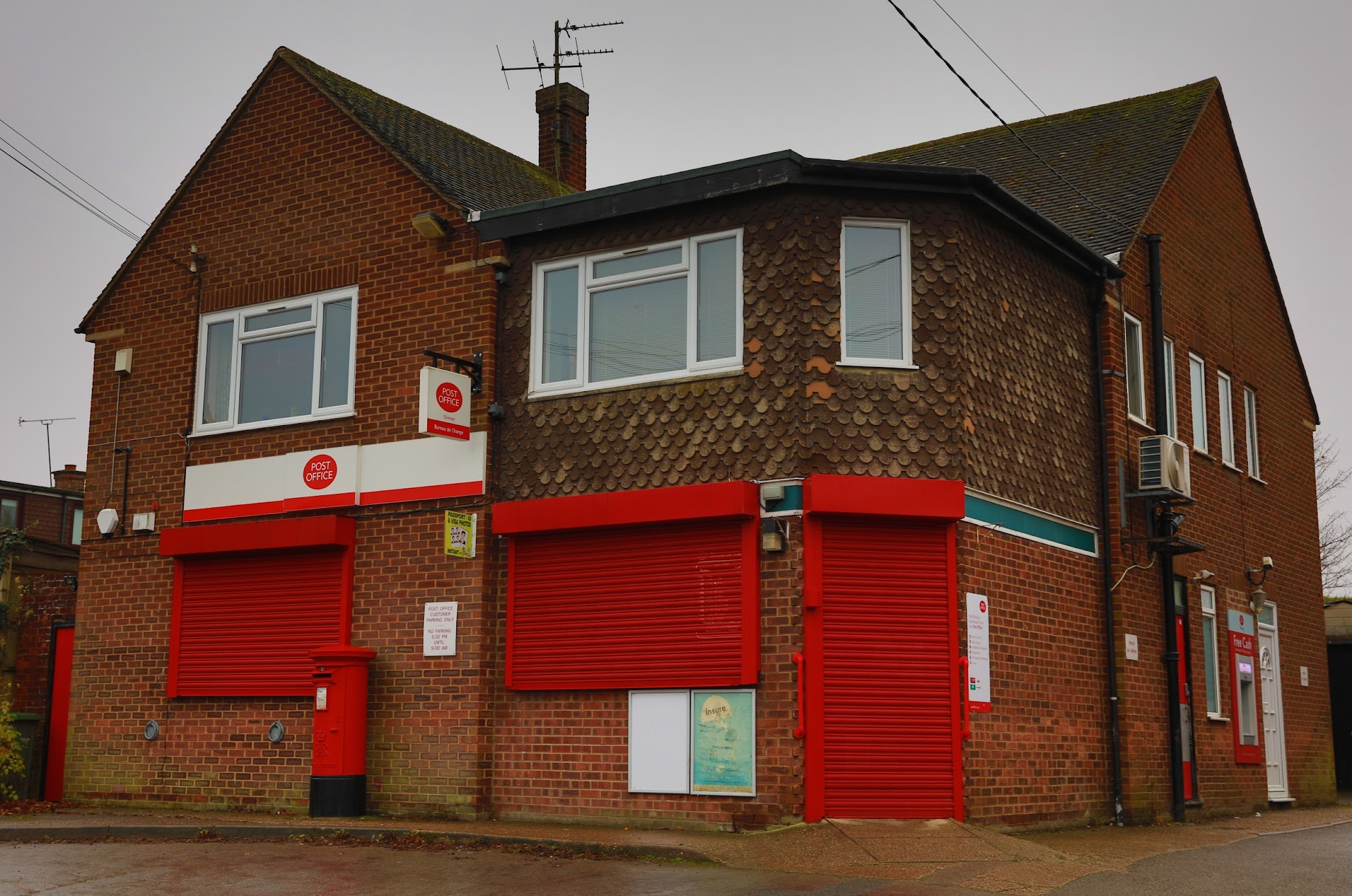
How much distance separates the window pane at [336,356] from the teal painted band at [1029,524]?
6.96 metres

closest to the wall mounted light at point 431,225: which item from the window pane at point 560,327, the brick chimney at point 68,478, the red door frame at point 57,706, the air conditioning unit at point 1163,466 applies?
the window pane at point 560,327

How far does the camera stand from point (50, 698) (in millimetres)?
19375

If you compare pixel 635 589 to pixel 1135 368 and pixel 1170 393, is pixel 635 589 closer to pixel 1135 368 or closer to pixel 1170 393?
pixel 1135 368

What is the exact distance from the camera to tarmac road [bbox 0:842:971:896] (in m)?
10.0

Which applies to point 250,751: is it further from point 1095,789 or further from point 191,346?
point 1095,789

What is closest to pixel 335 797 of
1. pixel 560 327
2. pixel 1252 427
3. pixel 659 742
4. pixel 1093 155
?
pixel 659 742

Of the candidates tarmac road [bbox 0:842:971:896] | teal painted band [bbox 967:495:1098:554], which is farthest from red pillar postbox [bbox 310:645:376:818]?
teal painted band [bbox 967:495:1098:554]

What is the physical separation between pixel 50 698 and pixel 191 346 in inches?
216

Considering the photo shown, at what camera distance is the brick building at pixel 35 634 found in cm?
1909

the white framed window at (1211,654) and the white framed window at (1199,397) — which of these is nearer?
the white framed window at (1211,654)

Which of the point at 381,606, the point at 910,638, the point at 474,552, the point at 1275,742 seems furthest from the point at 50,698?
the point at 1275,742

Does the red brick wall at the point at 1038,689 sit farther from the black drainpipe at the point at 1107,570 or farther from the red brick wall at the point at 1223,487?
the red brick wall at the point at 1223,487

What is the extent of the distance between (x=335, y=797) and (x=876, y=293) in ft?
23.7

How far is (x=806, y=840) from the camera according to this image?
11992 millimetres
